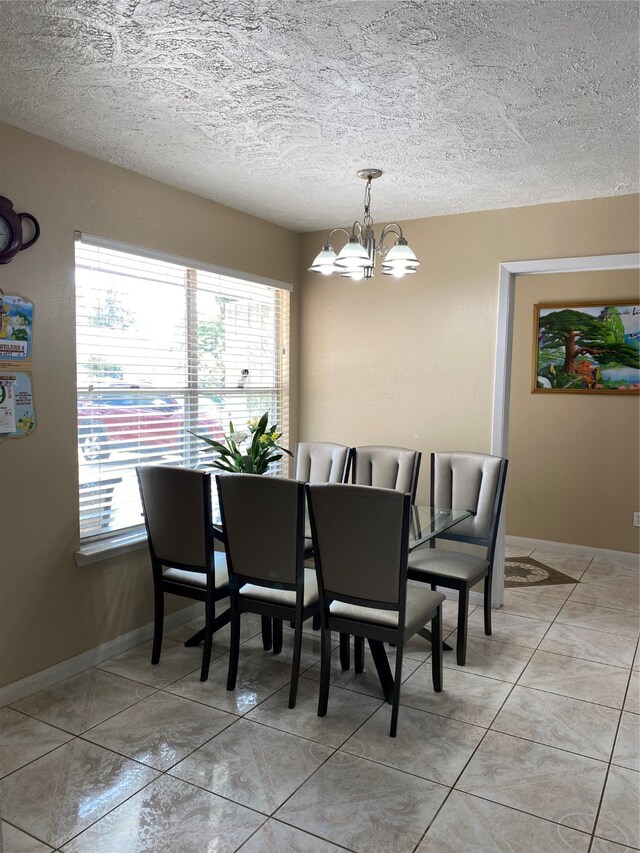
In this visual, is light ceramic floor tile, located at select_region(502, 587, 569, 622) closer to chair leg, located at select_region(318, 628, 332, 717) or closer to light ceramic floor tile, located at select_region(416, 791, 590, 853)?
chair leg, located at select_region(318, 628, 332, 717)

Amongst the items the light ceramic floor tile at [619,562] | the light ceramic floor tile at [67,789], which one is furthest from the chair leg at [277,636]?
the light ceramic floor tile at [619,562]

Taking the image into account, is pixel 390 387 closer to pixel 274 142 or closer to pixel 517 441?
pixel 517 441

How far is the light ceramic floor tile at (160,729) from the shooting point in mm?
2424

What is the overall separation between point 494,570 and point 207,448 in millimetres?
1907

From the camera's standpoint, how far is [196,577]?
123 inches

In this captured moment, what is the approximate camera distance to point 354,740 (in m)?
2.52

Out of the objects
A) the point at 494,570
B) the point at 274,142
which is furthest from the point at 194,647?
the point at 274,142

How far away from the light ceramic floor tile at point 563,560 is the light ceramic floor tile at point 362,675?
1.98 m

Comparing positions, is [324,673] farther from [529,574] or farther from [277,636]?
[529,574]

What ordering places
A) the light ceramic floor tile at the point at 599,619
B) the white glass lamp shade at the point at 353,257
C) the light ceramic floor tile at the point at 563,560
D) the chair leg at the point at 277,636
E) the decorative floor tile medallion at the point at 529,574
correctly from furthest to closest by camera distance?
the light ceramic floor tile at the point at 563,560 → the decorative floor tile medallion at the point at 529,574 → the light ceramic floor tile at the point at 599,619 → the chair leg at the point at 277,636 → the white glass lamp shade at the point at 353,257

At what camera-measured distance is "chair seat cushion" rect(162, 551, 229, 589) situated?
3094mm

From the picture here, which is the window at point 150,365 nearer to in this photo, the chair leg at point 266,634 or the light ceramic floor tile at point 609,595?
the chair leg at point 266,634

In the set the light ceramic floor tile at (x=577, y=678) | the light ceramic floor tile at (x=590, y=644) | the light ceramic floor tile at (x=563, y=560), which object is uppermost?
the light ceramic floor tile at (x=563, y=560)

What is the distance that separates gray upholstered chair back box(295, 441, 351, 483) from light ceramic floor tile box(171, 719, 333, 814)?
164cm
